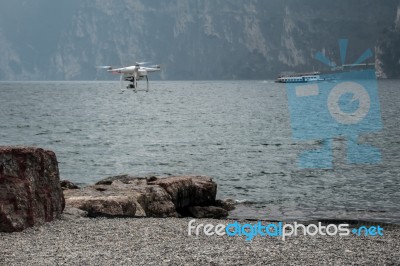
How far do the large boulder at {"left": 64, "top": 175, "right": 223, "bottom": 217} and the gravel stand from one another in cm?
211

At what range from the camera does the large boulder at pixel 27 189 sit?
1908 cm

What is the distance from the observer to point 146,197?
2458 cm

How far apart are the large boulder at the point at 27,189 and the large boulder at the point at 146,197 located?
1.89 metres

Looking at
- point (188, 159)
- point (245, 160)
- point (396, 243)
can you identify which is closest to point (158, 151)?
point (188, 159)

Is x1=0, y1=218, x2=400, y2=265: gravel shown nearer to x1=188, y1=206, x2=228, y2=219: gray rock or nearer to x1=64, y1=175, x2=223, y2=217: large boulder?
x1=64, y1=175, x2=223, y2=217: large boulder

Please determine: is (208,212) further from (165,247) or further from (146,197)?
(165,247)

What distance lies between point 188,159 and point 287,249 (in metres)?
36.3

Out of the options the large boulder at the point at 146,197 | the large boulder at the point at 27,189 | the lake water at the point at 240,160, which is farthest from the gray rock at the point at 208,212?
the large boulder at the point at 27,189

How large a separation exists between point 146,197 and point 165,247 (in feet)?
24.6

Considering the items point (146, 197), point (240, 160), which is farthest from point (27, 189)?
point (240, 160)

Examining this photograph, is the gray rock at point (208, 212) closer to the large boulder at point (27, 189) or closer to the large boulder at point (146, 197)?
the large boulder at point (146, 197)

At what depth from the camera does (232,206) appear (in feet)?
103

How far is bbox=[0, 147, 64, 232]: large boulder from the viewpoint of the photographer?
751 inches

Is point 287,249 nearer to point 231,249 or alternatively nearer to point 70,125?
point 231,249
